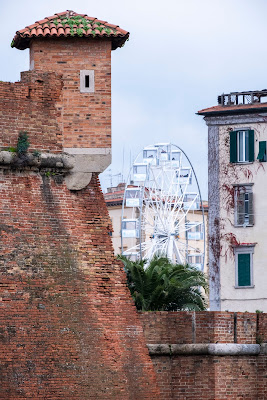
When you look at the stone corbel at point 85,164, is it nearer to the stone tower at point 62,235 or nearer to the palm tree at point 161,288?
the stone tower at point 62,235

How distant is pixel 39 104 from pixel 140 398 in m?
6.30

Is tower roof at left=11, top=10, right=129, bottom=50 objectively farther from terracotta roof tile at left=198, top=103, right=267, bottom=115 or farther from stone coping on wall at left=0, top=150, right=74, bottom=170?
terracotta roof tile at left=198, top=103, right=267, bottom=115

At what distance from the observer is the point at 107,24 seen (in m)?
26.8

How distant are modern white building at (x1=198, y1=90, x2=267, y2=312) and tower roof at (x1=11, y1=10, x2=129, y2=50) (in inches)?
1157

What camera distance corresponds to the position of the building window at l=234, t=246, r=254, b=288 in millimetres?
55531

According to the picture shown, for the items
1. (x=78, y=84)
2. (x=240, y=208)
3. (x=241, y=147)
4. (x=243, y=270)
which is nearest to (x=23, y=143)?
(x=78, y=84)

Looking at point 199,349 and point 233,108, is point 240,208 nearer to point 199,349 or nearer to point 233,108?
point 233,108

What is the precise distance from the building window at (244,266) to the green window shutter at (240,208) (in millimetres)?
1220

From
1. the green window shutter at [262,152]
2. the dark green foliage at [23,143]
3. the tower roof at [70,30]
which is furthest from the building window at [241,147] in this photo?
the dark green foliage at [23,143]

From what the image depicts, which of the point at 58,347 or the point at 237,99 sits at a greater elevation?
the point at 237,99

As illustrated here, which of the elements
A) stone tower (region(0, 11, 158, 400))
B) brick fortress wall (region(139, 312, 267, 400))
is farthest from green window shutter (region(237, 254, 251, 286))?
stone tower (region(0, 11, 158, 400))

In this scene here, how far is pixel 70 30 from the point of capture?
1035 inches

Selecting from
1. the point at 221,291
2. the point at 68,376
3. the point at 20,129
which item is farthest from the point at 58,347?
the point at 221,291

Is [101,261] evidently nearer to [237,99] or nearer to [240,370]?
[240,370]
